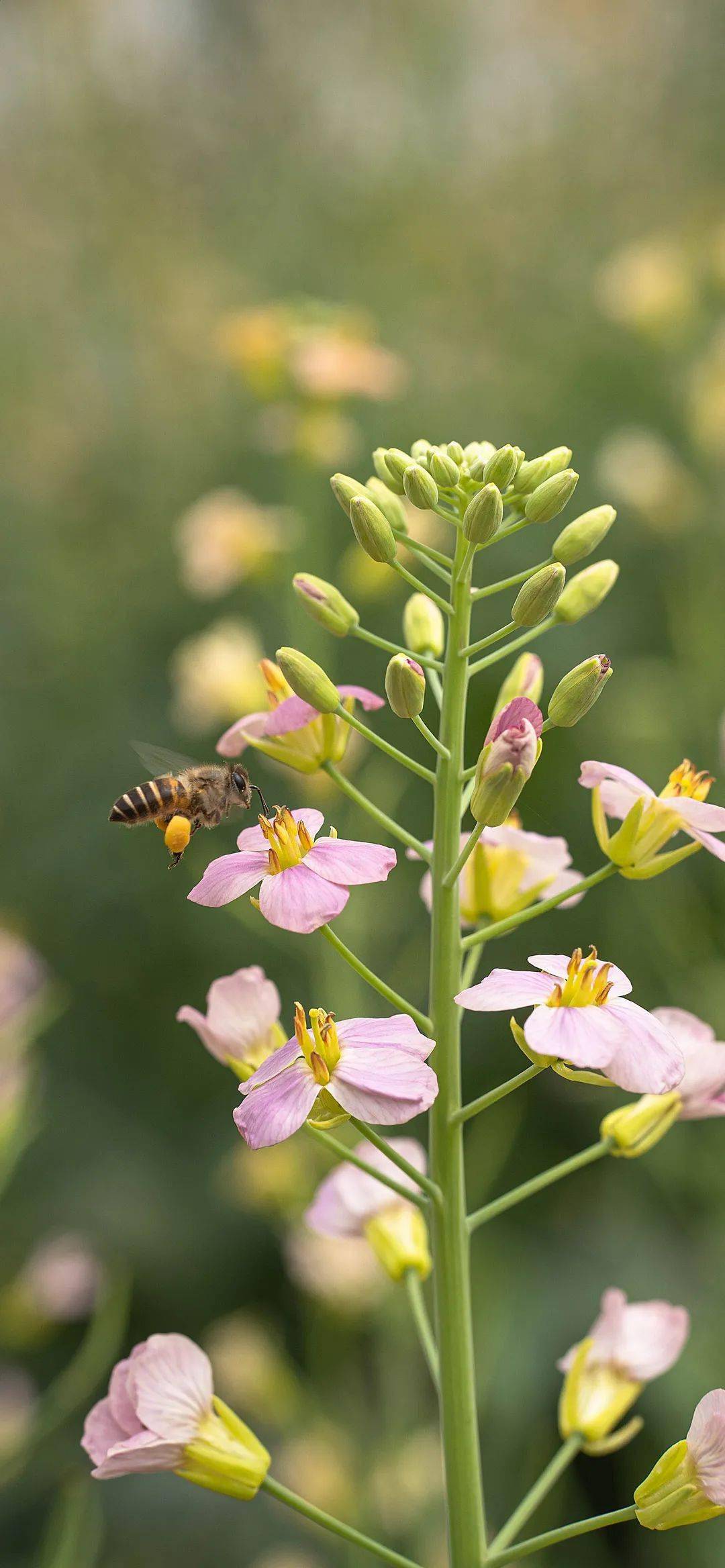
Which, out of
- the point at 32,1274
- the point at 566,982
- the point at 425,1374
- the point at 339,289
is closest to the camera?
the point at 566,982

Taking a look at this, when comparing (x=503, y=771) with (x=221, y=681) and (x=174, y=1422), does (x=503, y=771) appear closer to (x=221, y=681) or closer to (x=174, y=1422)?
(x=174, y=1422)

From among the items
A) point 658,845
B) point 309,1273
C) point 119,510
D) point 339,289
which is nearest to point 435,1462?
point 309,1273

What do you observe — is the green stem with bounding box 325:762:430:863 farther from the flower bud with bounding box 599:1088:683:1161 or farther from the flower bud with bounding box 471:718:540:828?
the flower bud with bounding box 599:1088:683:1161

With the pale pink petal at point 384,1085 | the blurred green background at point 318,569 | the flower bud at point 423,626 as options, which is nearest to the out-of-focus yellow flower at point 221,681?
the blurred green background at point 318,569

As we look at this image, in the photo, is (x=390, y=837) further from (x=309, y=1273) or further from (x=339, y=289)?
(x=339, y=289)

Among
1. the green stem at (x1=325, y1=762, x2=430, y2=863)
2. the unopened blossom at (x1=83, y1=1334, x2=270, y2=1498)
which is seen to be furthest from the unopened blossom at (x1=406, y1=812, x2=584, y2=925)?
the unopened blossom at (x1=83, y1=1334, x2=270, y2=1498)

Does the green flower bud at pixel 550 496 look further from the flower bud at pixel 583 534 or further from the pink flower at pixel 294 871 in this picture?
the pink flower at pixel 294 871

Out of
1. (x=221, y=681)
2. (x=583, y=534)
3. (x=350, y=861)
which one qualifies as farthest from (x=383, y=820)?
(x=221, y=681)
